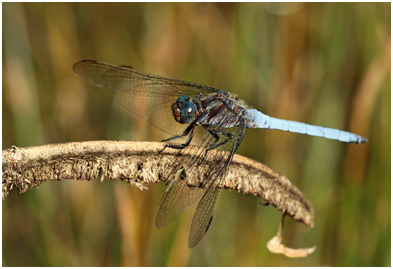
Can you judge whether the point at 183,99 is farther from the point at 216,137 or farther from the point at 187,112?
the point at 216,137

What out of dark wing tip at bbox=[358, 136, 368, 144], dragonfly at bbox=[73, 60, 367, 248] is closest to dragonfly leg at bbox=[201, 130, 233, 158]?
dragonfly at bbox=[73, 60, 367, 248]

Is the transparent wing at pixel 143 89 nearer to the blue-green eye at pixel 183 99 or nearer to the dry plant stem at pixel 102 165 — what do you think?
the blue-green eye at pixel 183 99

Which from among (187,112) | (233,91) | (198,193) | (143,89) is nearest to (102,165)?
(198,193)

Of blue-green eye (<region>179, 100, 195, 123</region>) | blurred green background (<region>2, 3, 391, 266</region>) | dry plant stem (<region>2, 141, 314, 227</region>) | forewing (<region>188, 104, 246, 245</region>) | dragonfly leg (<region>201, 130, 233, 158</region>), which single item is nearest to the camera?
dry plant stem (<region>2, 141, 314, 227</region>)

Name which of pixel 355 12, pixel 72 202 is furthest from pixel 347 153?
pixel 72 202

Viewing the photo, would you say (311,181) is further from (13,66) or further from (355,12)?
(13,66)

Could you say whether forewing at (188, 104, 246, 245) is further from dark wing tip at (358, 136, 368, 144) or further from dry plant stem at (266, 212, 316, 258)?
dark wing tip at (358, 136, 368, 144)
